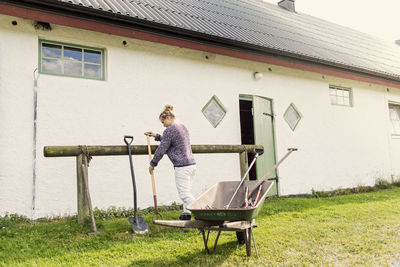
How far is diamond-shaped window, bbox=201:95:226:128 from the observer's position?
758 cm

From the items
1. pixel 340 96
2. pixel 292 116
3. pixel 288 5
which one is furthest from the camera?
pixel 288 5

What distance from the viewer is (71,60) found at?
618 cm

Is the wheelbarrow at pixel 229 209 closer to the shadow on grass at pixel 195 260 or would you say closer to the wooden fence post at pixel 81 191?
the shadow on grass at pixel 195 260

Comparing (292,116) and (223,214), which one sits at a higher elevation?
(292,116)

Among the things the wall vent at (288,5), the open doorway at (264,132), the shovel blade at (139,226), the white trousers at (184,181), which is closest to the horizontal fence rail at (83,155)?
the shovel blade at (139,226)

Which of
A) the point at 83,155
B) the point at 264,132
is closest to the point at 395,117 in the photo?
the point at 264,132

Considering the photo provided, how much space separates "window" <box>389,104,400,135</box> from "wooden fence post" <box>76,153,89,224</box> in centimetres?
1066

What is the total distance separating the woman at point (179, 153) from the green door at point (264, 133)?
11.7 feet

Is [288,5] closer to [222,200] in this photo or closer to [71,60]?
[71,60]

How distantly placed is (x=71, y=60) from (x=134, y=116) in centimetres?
149

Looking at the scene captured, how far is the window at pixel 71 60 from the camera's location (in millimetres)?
5957

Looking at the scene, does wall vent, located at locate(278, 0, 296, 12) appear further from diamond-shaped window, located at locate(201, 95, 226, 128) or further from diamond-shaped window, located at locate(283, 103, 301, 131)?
diamond-shaped window, located at locate(201, 95, 226, 128)

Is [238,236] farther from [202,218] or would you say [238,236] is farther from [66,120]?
[66,120]

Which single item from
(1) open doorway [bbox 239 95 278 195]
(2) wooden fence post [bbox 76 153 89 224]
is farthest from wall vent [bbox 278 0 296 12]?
(2) wooden fence post [bbox 76 153 89 224]
